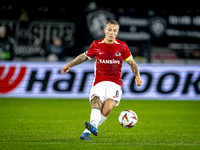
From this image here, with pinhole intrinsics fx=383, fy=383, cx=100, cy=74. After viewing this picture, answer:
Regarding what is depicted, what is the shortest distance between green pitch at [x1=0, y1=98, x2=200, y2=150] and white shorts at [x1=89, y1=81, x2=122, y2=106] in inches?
24.9

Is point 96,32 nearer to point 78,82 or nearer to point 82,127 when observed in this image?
point 78,82

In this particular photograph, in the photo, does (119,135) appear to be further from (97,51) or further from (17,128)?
(17,128)

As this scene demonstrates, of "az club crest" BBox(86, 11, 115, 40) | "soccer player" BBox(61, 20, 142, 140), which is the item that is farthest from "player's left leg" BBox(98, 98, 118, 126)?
"az club crest" BBox(86, 11, 115, 40)

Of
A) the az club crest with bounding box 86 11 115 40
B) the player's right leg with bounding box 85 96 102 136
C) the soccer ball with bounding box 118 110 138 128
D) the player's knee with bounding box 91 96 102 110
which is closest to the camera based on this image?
the player's right leg with bounding box 85 96 102 136

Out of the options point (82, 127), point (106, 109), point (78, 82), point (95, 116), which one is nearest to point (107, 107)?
point (106, 109)

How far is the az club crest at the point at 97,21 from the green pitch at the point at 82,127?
3841 mm

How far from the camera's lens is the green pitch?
5277 millimetres

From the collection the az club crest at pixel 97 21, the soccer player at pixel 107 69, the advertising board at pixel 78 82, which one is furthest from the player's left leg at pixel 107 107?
the az club crest at pixel 97 21

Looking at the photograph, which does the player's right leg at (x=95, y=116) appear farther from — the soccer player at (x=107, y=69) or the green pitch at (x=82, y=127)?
the green pitch at (x=82, y=127)

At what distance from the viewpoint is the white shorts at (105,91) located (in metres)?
5.68

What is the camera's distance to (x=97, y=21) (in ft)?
47.7

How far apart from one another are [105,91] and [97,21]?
9094mm

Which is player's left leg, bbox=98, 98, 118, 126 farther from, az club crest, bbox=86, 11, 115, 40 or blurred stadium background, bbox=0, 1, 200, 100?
az club crest, bbox=86, 11, 115, 40

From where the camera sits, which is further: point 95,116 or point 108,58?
point 108,58
